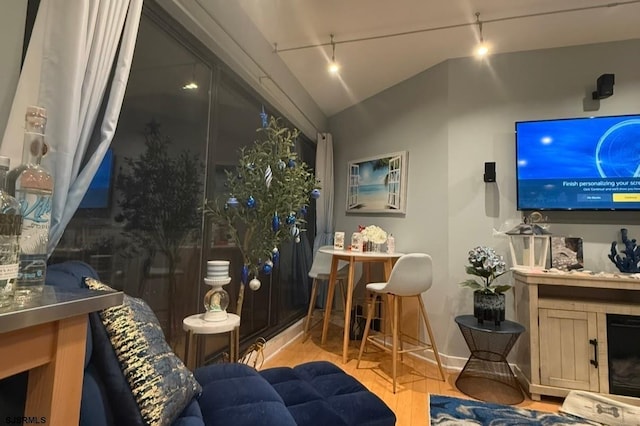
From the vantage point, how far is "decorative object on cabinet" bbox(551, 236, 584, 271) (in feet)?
8.91

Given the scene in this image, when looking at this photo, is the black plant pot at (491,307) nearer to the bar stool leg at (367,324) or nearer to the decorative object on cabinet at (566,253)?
the decorative object on cabinet at (566,253)

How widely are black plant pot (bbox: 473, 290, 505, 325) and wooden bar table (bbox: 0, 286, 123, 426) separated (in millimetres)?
2588

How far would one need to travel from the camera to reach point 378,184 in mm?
3820

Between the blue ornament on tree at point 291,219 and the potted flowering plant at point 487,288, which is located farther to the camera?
the potted flowering plant at point 487,288

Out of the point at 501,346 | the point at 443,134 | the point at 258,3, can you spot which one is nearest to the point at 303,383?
the point at 501,346

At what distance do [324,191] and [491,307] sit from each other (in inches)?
91.2

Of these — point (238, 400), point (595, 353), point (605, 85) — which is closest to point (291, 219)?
point (238, 400)

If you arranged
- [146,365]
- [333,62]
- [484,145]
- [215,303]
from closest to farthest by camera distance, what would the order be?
[146,365], [215,303], [484,145], [333,62]

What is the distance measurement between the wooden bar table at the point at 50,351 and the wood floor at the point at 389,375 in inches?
73.4

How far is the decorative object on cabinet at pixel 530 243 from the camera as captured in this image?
267cm

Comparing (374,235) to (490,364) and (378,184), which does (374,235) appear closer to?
(378,184)

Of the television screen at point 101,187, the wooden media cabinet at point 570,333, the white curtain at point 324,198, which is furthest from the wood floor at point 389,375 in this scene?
the television screen at point 101,187

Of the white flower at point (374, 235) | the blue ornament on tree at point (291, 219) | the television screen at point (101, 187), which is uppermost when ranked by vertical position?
the television screen at point (101, 187)

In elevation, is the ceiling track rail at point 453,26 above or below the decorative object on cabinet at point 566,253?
above
